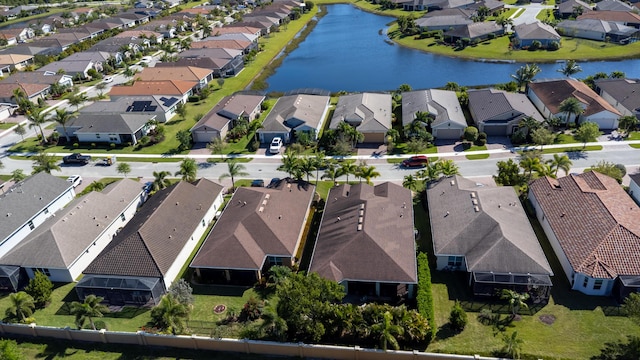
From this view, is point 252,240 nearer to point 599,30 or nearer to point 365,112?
point 365,112

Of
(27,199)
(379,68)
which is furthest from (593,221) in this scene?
(379,68)

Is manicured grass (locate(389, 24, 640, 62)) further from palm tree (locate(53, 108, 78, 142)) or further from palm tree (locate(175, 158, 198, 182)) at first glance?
palm tree (locate(53, 108, 78, 142))

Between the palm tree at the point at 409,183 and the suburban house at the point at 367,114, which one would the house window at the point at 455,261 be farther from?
the suburban house at the point at 367,114

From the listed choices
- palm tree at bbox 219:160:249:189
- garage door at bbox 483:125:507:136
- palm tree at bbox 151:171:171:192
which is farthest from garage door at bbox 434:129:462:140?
palm tree at bbox 151:171:171:192

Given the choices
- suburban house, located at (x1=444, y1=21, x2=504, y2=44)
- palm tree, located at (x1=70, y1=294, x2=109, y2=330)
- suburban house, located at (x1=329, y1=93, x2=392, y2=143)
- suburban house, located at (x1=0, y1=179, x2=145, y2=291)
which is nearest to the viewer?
palm tree, located at (x1=70, y1=294, x2=109, y2=330)

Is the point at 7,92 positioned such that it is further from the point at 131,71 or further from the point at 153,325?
the point at 153,325

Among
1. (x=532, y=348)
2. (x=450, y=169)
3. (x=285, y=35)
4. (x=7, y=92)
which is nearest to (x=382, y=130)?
(x=450, y=169)
